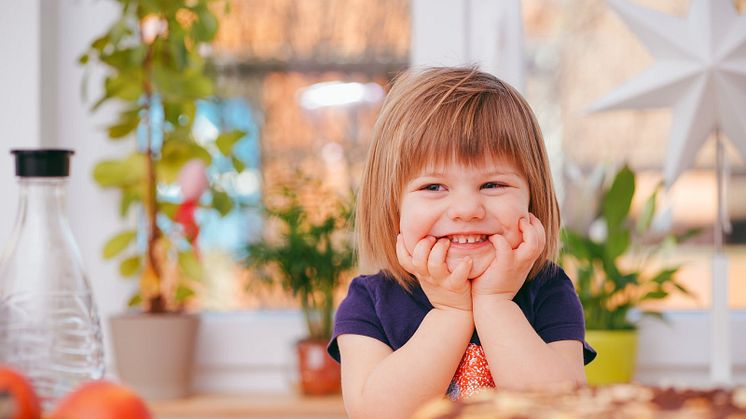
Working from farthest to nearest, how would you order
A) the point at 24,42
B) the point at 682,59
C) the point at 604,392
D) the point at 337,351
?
the point at 24,42 < the point at 682,59 < the point at 337,351 < the point at 604,392

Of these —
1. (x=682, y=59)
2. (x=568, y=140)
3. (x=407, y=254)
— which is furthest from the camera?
(x=568, y=140)

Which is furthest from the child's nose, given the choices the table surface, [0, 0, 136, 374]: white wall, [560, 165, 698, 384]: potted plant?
[0, 0, 136, 374]: white wall

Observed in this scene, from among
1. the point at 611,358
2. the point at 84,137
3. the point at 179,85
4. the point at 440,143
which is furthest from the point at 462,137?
the point at 84,137

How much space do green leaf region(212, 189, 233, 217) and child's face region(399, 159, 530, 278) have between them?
0.84m

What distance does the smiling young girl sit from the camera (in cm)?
86

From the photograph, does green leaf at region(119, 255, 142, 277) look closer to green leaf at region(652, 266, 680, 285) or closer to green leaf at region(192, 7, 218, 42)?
green leaf at region(192, 7, 218, 42)

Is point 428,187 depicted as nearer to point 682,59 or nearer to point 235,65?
point 682,59

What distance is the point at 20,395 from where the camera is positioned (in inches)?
17.5

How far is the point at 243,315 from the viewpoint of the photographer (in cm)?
179

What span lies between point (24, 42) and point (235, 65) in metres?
0.43

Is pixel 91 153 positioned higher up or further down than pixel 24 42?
further down

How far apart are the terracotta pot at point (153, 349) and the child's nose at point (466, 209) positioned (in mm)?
832

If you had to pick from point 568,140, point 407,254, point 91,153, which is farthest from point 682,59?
point 91,153

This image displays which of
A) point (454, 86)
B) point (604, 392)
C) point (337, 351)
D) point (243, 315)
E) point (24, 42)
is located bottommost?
point (243, 315)
